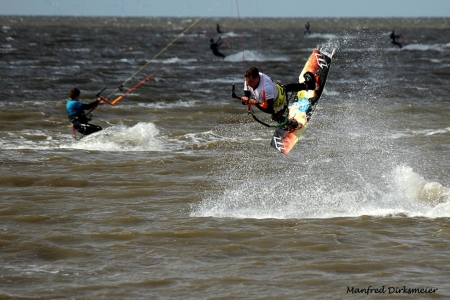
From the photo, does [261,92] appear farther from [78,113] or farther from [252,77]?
[78,113]

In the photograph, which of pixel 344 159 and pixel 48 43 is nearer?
pixel 344 159

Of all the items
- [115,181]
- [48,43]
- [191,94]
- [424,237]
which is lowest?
[424,237]

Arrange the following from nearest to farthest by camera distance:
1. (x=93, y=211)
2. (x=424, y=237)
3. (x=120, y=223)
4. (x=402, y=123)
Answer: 1. (x=424, y=237)
2. (x=120, y=223)
3. (x=93, y=211)
4. (x=402, y=123)

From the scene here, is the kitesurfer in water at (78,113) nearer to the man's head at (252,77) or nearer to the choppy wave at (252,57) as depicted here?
the man's head at (252,77)

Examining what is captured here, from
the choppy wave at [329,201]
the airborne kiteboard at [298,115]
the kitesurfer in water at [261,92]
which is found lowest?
the choppy wave at [329,201]

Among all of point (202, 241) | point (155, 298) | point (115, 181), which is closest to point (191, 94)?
point (115, 181)

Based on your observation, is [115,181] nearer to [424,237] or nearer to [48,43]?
[424,237]

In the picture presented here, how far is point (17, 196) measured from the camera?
11.4 metres

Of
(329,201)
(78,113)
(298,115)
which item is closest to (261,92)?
(298,115)

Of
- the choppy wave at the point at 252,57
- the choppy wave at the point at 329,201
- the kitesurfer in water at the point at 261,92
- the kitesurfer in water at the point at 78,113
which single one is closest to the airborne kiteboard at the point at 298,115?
the choppy wave at the point at 329,201

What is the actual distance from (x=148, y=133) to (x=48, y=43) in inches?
1663

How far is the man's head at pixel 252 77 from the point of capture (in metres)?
9.70

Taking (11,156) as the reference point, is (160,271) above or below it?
below

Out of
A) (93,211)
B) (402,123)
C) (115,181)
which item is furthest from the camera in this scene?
(402,123)
